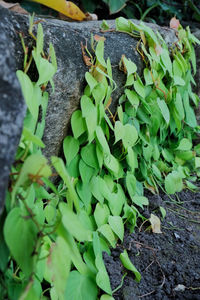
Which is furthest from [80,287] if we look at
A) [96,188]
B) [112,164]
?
[112,164]

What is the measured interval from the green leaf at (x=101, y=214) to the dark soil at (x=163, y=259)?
12 cm

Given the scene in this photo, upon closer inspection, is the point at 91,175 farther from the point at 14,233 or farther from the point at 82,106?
the point at 14,233

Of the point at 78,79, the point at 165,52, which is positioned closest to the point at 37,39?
the point at 78,79

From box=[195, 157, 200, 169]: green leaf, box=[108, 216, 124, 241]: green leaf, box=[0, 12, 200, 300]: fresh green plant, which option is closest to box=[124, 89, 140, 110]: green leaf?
box=[0, 12, 200, 300]: fresh green plant

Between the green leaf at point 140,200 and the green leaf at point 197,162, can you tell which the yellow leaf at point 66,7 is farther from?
the green leaf at point 197,162

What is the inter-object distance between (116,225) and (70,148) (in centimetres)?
35

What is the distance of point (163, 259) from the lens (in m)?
1.28

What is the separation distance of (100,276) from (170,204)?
0.73 metres

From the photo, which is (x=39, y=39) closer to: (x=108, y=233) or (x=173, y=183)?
(x=108, y=233)

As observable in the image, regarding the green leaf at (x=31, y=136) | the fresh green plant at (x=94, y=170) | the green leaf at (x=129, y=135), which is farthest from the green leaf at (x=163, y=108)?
the green leaf at (x=31, y=136)

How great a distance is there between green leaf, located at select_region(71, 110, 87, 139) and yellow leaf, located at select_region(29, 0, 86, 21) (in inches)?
19.9

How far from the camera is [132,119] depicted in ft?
4.66

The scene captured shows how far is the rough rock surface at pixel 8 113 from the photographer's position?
0.55 meters

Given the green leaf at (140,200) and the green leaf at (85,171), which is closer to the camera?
the green leaf at (85,171)
